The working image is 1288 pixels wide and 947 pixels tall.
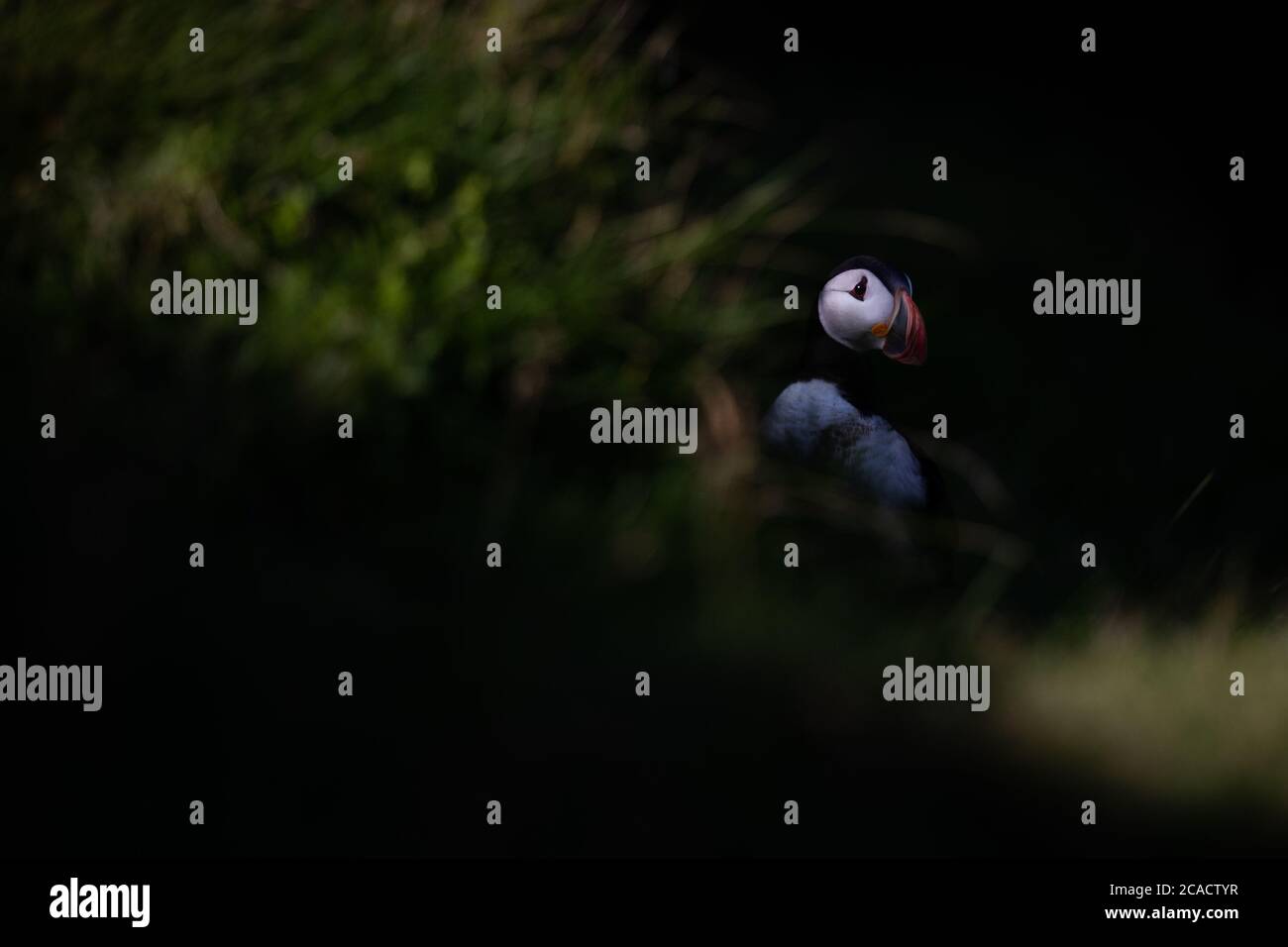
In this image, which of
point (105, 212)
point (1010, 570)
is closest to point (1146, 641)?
point (1010, 570)

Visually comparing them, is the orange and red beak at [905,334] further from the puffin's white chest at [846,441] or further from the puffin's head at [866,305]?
the puffin's white chest at [846,441]

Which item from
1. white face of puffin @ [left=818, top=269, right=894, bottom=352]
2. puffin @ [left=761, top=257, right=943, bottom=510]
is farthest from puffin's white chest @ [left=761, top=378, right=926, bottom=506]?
white face of puffin @ [left=818, top=269, right=894, bottom=352]

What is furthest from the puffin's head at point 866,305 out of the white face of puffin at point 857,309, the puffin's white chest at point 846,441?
the puffin's white chest at point 846,441

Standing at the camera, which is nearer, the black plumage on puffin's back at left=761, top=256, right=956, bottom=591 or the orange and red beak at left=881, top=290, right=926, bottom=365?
the black plumage on puffin's back at left=761, top=256, right=956, bottom=591

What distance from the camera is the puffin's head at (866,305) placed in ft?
9.36

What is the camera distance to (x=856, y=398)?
2.84 m

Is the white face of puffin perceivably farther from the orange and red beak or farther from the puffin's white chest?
the puffin's white chest

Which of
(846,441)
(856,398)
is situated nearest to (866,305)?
(856,398)

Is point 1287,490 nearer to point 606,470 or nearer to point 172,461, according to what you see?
point 606,470

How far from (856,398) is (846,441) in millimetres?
148

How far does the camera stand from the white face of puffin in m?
2.85

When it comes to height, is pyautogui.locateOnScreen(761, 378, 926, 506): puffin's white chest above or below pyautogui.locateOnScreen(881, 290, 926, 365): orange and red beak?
below

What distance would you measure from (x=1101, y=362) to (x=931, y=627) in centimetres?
129

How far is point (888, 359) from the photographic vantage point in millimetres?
3037
